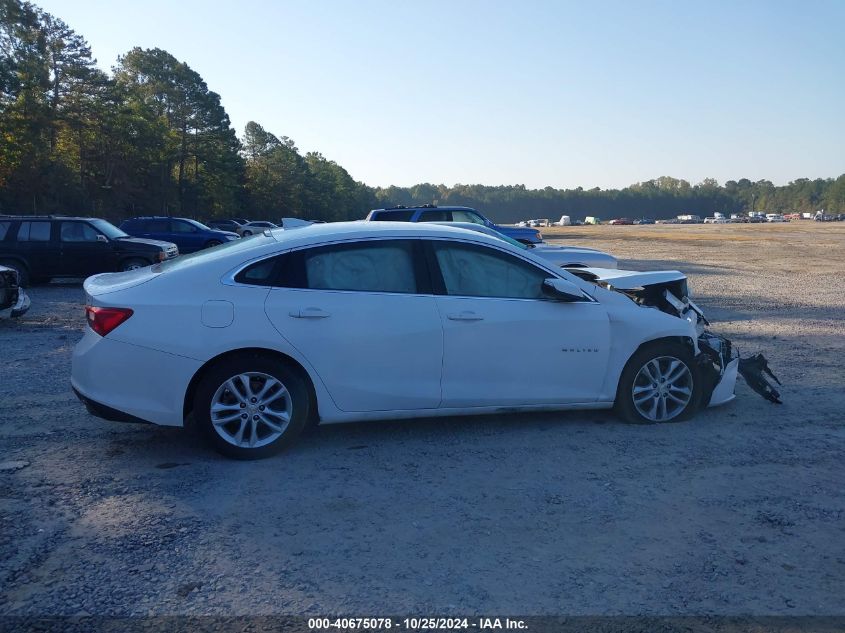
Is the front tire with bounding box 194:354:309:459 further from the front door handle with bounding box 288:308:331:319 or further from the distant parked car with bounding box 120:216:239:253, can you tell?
the distant parked car with bounding box 120:216:239:253

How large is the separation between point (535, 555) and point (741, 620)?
1.00 metres

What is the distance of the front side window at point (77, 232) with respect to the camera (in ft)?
54.5

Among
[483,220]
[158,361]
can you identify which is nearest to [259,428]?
[158,361]

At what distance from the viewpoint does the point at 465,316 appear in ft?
18.1

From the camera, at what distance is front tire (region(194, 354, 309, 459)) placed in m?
5.13

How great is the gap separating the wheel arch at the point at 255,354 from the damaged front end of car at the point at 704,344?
2759 millimetres

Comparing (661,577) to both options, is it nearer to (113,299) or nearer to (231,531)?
(231,531)

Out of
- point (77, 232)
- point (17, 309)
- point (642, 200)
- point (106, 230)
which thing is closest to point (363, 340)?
point (17, 309)

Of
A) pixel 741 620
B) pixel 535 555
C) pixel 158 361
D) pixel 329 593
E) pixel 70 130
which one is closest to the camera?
pixel 741 620

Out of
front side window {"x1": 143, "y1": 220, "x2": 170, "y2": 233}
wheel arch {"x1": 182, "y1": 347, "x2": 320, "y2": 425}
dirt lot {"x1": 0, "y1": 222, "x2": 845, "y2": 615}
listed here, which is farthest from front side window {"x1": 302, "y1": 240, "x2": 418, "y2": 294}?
front side window {"x1": 143, "y1": 220, "x2": 170, "y2": 233}

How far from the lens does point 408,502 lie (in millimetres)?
4480

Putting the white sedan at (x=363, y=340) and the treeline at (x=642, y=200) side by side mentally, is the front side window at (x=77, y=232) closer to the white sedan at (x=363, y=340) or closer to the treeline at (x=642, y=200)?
the white sedan at (x=363, y=340)

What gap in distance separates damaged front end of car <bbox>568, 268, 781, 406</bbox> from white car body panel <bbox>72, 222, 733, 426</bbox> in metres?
0.41

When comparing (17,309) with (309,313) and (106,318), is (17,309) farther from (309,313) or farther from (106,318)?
(309,313)
